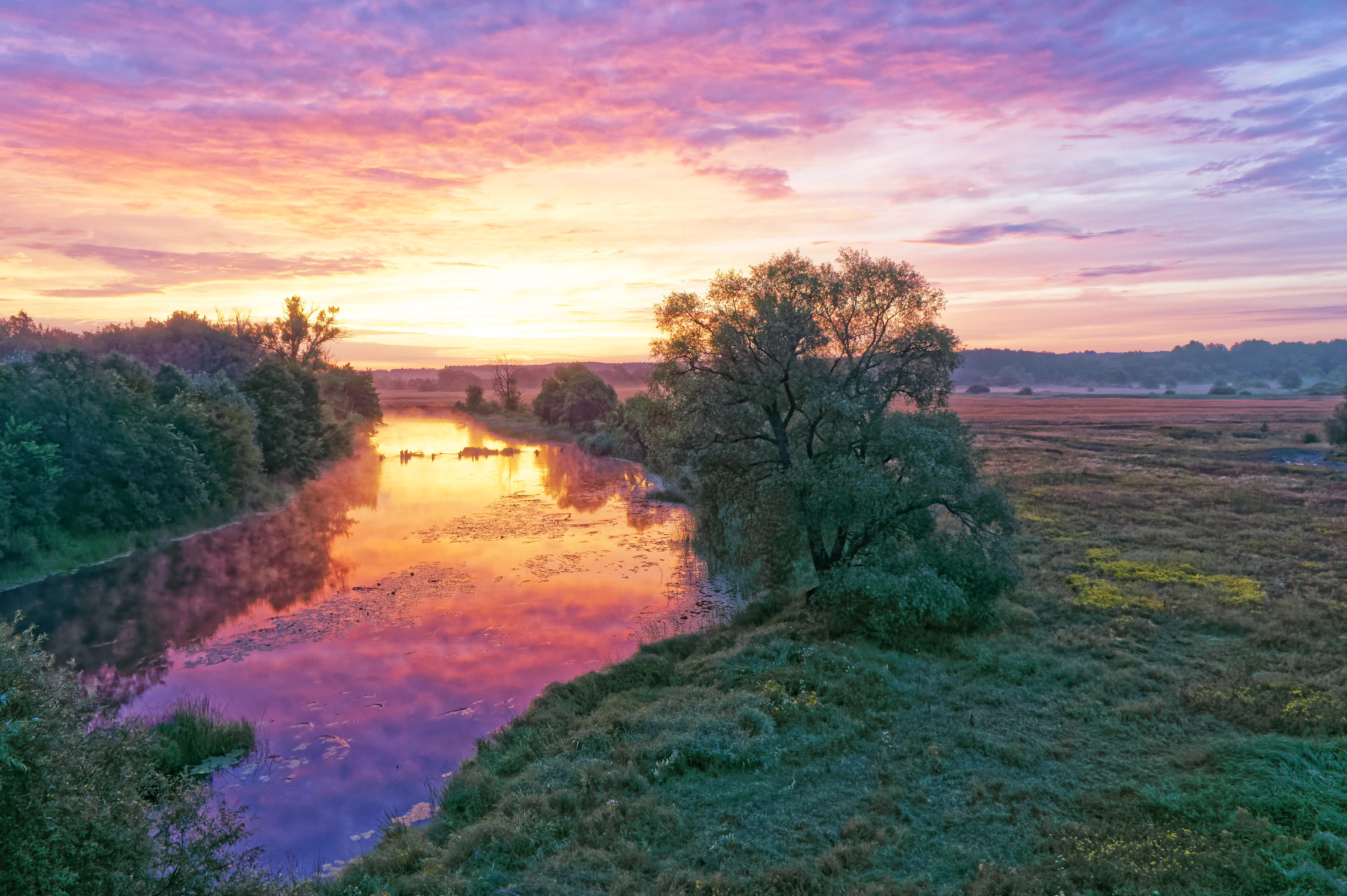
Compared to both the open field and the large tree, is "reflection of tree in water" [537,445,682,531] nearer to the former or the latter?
the large tree

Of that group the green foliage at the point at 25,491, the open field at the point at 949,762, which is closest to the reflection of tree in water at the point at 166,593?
the green foliage at the point at 25,491

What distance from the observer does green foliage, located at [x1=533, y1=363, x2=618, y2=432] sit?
8869 cm

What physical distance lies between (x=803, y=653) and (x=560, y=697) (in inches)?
262

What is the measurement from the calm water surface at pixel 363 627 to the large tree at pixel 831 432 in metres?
6.04

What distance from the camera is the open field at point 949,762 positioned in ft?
34.3

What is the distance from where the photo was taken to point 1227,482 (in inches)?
1837

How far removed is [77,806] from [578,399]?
82.8 m

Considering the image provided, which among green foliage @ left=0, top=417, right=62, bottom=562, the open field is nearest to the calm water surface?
the open field

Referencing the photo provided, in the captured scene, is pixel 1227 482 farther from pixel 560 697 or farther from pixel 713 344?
pixel 560 697

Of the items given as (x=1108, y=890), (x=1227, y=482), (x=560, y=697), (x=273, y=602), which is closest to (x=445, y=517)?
(x=273, y=602)

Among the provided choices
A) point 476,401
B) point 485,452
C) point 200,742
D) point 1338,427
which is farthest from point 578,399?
point 1338,427

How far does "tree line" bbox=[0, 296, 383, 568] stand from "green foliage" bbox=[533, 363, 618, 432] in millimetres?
32406

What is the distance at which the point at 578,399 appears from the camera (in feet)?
293

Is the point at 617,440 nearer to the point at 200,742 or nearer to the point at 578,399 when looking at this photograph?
the point at 578,399
